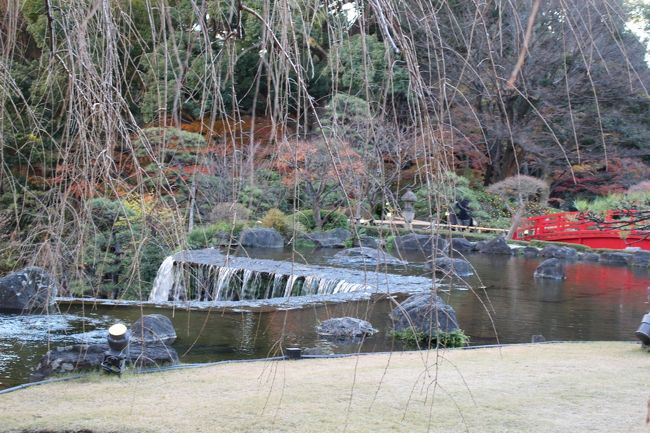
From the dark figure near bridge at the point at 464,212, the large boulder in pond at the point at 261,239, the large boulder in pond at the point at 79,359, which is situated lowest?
the large boulder in pond at the point at 79,359

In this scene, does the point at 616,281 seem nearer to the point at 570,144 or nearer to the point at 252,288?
the point at 252,288

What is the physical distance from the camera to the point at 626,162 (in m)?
20.7

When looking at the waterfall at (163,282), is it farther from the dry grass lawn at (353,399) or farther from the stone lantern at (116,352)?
the stone lantern at (116,352)

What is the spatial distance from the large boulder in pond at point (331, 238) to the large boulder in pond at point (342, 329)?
28.2 ft

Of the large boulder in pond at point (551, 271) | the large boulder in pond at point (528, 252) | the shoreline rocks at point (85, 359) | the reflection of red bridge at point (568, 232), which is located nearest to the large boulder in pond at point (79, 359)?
the shoreline rocks at point (85, 359)

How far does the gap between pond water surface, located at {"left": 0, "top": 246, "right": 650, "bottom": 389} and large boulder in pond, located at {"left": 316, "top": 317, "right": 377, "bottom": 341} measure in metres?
0.09

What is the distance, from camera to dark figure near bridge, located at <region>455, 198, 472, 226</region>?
20.2m

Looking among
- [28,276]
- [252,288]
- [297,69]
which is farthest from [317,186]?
[297,69]

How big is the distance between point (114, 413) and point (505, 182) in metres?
17.0

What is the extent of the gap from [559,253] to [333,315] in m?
9.47

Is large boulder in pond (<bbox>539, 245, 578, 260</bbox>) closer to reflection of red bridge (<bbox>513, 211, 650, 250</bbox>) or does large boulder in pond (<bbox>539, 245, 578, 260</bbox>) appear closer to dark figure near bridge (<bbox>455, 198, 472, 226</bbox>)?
reflection of red bridge (<bbox>513, 211, 650, 250</bbox>)

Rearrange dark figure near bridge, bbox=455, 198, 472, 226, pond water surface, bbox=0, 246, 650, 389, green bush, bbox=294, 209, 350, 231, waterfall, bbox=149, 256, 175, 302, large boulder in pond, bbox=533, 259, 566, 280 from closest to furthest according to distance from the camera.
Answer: pond water surface, bbox=0, 246, 650, 389 < waterfall, bbox=149, 256, 175, 302 < large boulder in pond, bbox=533, 259, 566, 280 < green bush, bbox=294, 209, 350, 231 < dark figure near bridge, bbox=455, 198, 472, 226

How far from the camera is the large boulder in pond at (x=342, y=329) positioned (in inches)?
300

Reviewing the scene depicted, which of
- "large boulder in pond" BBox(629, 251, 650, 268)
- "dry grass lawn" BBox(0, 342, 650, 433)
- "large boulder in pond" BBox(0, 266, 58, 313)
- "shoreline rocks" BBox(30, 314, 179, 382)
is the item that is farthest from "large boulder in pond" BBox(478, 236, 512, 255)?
"shoreline rocks" BBox(30, 314, 179, 382)
